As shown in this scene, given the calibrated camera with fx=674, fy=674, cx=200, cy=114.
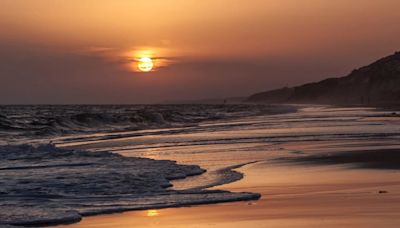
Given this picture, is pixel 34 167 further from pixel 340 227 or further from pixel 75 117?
pixel 75 117

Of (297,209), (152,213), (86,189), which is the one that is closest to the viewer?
(297,209)

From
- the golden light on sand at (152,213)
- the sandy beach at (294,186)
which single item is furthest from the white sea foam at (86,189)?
the sandy beach at (294,186)

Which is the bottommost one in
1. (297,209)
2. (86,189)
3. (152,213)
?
(297,209)

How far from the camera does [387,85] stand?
598ft

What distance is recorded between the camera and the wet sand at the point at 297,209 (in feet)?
29.9

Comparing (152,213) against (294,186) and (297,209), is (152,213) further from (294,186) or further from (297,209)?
(294,186)

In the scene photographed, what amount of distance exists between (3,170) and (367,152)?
10045 millimetres

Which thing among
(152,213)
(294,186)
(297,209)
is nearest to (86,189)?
Result: (152,213)

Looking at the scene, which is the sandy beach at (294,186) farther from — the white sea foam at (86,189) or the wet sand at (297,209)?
the white sea foam at (86,189)

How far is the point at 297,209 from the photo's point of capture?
9.98 metres

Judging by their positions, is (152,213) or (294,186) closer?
(152,213)

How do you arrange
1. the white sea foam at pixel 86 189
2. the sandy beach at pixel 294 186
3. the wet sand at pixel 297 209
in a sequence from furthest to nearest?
the white sea foam at pixel 86 189 < the sandy beach at pixel 294 186 < the wet sand at pixel 297 209

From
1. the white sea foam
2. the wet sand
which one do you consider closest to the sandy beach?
the wet sand

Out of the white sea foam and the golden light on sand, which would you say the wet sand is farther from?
the white sea foam
